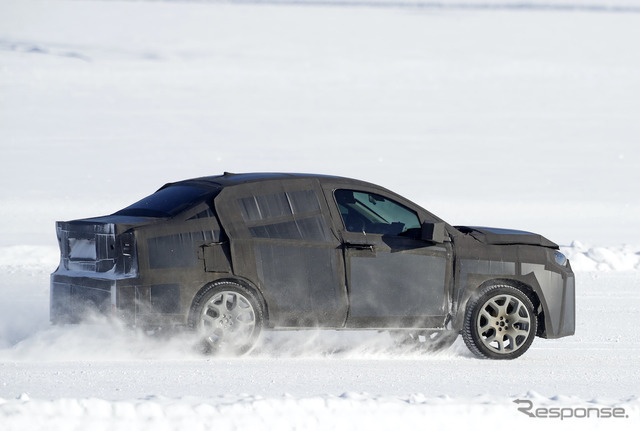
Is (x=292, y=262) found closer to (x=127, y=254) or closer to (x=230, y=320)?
(x=230, y=320)

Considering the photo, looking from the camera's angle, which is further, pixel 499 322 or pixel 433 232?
pixel 499 322

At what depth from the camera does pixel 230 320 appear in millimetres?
9281

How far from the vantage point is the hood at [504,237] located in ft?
33.3

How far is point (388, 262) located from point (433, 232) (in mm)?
451

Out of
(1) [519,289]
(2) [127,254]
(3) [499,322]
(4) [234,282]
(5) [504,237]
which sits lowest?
(3) [499,322]

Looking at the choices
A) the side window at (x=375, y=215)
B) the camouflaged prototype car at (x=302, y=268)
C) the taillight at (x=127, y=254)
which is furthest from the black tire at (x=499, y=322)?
the taillight at (x=127, y=254)

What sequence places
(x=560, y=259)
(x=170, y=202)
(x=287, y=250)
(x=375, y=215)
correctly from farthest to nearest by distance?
(x=560, y=259) → (x=375, y=215) → (x=170, y=202) → (x=287, y=250)

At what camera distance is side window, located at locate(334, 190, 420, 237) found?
983cm

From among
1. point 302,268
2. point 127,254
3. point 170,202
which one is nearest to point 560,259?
point 302,268

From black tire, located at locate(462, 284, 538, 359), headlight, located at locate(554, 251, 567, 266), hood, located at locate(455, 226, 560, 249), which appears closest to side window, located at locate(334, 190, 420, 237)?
hood, located at locate(455, 226, 560, 249)

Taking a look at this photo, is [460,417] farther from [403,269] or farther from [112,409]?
[403,269]

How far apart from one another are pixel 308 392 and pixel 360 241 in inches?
89.0

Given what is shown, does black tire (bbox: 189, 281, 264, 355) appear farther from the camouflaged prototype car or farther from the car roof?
the car roof

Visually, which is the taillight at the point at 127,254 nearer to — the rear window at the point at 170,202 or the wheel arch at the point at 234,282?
the rear window at the point at 170,202
